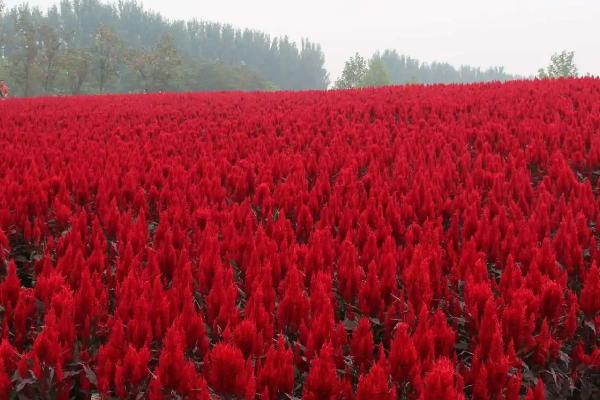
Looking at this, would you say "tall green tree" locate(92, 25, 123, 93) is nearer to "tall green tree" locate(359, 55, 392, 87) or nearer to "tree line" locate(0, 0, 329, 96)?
"tree line" locate(0, 0, 329, 96)

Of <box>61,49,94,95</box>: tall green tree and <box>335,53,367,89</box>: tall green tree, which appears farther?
<box>335,53,367,89</box>: tall green tree

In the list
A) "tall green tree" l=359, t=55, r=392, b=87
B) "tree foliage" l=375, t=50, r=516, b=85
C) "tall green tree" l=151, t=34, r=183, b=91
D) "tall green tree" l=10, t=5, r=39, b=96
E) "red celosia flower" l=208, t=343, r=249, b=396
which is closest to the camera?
"red celosia flower" l=208, t=343, r=249, b=396

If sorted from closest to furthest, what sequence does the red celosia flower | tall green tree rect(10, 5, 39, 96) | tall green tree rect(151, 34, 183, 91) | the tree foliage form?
the red celosia flower, tall green tree rect(10, 5, 39, 96), tall green tree rect(151, 34, 183, 91), the tree foliage

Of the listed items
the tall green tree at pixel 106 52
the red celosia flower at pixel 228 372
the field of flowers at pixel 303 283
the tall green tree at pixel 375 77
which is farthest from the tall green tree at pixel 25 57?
the red celosia flower at pixel 228 372

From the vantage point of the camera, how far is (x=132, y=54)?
6638cm

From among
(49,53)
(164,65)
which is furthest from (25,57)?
(164,65)

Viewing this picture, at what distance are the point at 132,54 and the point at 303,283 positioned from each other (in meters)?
69.3

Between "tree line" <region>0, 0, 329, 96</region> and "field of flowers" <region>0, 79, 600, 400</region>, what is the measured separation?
43.4 m

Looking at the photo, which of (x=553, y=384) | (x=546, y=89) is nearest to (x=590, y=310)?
(x=553, y=384)

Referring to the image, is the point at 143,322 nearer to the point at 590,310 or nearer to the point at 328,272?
the point at 328,272

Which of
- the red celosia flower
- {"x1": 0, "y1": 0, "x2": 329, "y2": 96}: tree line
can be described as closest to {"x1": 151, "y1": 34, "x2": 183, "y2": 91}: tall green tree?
{"x1": 0, "y1": 0, "x2": 329, "y2": 96}: tree line

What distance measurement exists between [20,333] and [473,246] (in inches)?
80.5

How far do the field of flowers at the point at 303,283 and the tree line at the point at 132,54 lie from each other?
43.4m

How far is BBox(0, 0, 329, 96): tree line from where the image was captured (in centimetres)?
6262
